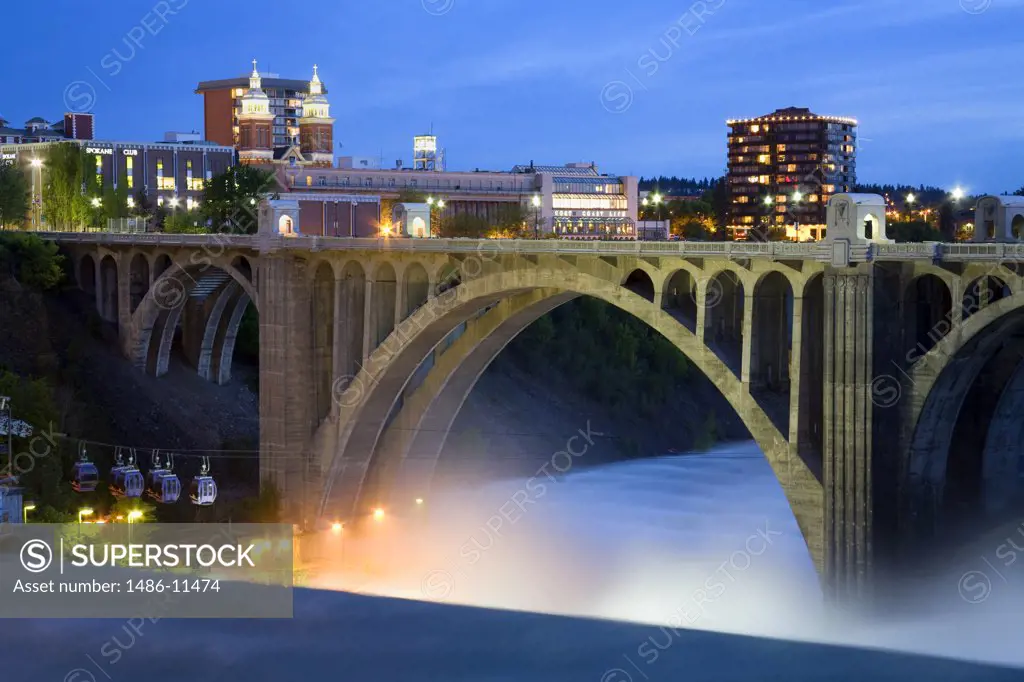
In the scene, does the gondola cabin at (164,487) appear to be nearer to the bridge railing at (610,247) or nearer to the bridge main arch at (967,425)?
the bridge railing at (610,247)

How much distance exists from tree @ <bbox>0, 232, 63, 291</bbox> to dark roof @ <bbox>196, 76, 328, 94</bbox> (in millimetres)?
110022

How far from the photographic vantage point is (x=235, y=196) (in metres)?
84.7

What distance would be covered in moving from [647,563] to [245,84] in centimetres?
13154

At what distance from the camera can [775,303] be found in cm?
3419

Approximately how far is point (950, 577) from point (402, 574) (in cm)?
1708

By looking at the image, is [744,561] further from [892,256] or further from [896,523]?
[892,256]

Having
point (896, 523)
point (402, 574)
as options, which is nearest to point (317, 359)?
point (402, 574)

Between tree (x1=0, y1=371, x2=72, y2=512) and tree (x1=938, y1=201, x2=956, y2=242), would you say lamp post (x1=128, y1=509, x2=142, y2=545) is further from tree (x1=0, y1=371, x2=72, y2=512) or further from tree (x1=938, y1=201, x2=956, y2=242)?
tree (x1=938, y1=201, x2=956, y2=242)

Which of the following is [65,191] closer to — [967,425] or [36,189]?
[36,189]

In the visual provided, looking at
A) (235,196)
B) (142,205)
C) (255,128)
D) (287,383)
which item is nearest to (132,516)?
(287,383)

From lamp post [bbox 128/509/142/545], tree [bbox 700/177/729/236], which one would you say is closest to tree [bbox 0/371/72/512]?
lamp post [bbox 128/509/142/545]

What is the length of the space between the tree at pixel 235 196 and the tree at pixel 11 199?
9976 millimetres

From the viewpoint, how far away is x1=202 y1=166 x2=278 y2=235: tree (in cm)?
8206

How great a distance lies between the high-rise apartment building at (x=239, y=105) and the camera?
167 metres
